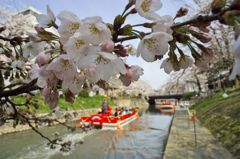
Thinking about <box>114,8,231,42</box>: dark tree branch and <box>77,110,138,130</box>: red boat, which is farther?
<box>77,110,138,130</box>: red boat

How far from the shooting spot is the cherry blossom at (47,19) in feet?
2.61

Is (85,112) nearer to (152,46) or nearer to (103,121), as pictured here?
(103,121)

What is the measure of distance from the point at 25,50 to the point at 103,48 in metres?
0.39

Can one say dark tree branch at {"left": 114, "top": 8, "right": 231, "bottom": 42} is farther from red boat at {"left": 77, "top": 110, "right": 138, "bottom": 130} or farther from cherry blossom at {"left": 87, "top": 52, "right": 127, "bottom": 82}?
red boat at {"left": 77, "top": 110, "right": 138, "bottom": 130}

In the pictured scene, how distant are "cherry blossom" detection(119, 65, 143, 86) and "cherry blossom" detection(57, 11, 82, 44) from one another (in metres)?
0.22

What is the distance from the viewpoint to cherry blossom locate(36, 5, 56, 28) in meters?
0.80

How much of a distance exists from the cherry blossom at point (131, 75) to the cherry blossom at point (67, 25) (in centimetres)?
22

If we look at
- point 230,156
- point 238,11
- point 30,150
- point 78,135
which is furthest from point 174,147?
point 78,135

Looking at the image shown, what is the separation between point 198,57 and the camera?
0.80 meters

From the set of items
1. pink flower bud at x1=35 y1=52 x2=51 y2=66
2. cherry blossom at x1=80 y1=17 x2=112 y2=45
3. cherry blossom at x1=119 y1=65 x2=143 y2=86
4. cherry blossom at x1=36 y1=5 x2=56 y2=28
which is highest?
cherry blossom at x1=36 y1=5 x2=56 y2=28

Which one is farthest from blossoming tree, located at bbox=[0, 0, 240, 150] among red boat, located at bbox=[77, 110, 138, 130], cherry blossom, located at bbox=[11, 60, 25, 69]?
red boat, located at bbox=[77, 110, 138, 130]

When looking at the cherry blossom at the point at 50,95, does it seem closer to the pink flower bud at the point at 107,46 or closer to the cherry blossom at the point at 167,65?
the pink flower bud at the point at 107,46

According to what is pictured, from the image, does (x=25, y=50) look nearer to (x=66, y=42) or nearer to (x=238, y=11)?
(x=66, y=42)

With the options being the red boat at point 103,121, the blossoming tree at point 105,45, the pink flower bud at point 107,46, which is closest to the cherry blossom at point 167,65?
the blossoming tree at point 105,45
